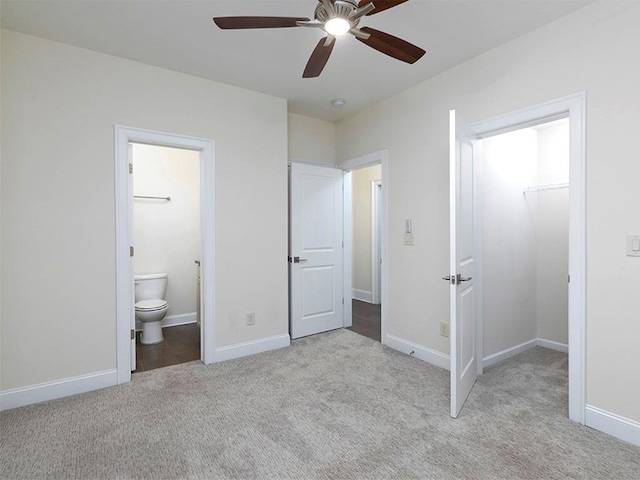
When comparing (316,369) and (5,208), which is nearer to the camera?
(5,208)

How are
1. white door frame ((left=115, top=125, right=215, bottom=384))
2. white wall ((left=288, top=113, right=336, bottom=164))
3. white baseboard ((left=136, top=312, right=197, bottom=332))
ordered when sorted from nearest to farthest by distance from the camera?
white door frame ((left=115, top=125, right=215, bottom=384)), white wall ((left=288, top=113, right=336, bottom=164)), white baseboard ((left=136, top=312, right=197, bottom=332))

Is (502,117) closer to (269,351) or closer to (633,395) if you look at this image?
(633,395)

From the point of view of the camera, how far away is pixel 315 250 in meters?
3.98


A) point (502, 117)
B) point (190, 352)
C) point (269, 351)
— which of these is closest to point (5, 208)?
point (190, 352)

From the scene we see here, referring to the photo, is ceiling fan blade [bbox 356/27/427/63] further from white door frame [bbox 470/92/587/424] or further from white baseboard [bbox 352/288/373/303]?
white baseboard [bbox 352/288/373/303]

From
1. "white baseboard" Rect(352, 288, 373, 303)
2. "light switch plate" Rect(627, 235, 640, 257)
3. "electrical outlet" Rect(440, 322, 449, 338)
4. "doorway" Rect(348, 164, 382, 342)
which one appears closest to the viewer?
"light switch plate" Rect(627, 235, 640, 257)

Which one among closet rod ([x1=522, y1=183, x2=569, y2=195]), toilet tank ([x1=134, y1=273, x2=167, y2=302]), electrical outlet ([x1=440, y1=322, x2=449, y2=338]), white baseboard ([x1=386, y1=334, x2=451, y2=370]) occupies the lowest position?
white baseboard ([x1=386, y1=334, x2=451, y2=370])

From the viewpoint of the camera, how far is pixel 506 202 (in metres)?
3.21

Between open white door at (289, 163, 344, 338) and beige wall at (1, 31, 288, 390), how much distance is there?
A: 32.2 inches

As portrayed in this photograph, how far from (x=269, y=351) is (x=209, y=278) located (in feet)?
3.26

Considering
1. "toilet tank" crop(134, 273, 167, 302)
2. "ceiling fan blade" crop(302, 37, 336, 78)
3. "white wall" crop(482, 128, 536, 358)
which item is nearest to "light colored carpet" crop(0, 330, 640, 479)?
"white wall" crop(482, 128, 536, 358)

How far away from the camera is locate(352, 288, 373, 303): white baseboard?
5721 millimetres

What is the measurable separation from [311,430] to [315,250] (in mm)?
2194

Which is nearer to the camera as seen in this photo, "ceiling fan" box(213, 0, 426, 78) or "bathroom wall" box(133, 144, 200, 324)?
"ceiling fan" box(213, 0, 426, 78)
